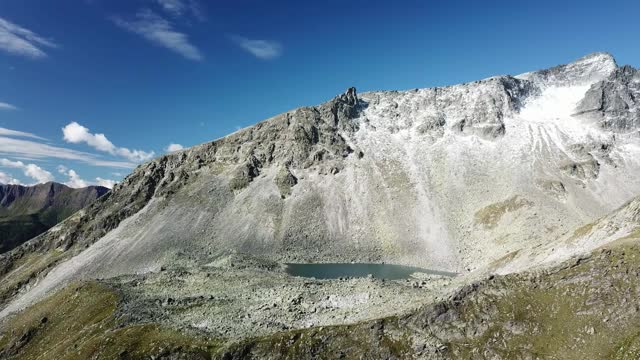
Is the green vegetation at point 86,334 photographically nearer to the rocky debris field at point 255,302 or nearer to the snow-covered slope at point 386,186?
the rocky debris field at point 255,302

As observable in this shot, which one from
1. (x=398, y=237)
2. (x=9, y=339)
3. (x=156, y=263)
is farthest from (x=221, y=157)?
(x=9, y=339)

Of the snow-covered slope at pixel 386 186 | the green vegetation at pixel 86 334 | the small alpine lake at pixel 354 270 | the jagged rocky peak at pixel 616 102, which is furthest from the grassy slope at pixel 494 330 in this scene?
the jagged rocky peak at pixel 616 102

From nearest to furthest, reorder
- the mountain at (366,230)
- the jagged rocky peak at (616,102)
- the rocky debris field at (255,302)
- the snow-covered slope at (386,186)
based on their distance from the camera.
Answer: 1. the mountain at (366,230)
2. the rocky debris field at (255,302)
3. the snow-covered slope at (386,186)
4. the jagged rocky peak at (616,102)

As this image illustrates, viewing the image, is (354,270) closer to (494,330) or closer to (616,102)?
(494,330)

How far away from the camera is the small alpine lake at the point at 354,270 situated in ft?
340

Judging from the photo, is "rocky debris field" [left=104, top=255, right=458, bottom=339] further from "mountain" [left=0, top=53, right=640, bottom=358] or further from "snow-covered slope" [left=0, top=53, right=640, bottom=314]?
"snow-covered slope" [left=0, top=53, right=640, bottom=314]

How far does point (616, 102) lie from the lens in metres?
173

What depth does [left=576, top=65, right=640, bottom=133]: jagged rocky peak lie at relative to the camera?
16850 cm

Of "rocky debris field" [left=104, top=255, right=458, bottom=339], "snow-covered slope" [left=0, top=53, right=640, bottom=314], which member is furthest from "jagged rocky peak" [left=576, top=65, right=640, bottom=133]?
"rocky debris field" [left=104, top=255, right=458, bottom=339]

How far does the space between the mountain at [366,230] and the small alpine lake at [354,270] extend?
482cm

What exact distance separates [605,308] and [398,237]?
313 ft

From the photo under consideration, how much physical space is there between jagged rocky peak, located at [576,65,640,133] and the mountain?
1.93 ft

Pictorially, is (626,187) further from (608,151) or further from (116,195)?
(116,195)

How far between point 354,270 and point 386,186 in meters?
50.5
